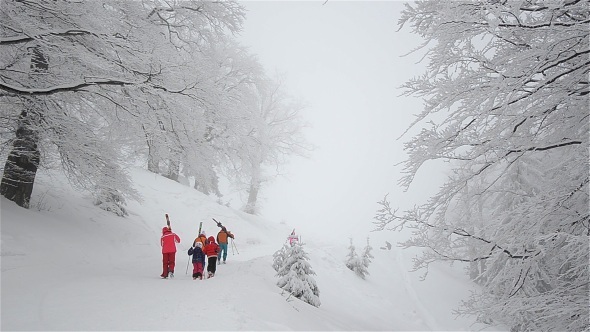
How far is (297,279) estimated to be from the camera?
7.90 meters

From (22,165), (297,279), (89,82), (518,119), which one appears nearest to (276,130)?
(297,279)

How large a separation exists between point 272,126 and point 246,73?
6.04 meters

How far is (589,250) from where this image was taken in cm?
340

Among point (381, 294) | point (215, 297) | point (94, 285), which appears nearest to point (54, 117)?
point (94, 285)

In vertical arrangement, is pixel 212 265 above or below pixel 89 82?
below

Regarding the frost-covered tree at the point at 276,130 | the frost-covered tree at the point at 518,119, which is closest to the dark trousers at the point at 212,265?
the frost-covered tree at the point at 518,119

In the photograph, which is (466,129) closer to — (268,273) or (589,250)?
(589,250)

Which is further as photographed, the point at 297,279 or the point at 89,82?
the point at 297,279

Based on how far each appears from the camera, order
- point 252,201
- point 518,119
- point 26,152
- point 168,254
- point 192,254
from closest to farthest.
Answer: point 518,119
point 26,152
point 168,254
point 192,254
point 252,201

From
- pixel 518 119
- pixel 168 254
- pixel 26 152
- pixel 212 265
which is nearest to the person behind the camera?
pixel 518 119

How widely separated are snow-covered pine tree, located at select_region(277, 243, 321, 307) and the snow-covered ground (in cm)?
36

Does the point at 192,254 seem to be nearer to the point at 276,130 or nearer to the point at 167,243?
the point at 167,243

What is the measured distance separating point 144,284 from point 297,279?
365 centimetres

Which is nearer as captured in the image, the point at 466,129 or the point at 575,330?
the point at 575,330
